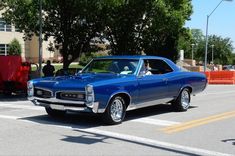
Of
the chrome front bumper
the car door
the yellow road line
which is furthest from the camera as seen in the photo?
the car door

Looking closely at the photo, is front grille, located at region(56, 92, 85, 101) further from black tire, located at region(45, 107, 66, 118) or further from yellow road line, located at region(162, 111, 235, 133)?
yellow road line, located at region(162, 111, 235, 133)

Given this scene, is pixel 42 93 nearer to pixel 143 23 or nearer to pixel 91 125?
pixel 91 125

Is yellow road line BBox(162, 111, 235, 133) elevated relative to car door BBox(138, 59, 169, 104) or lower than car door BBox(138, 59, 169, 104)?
lower

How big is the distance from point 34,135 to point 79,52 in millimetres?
17224

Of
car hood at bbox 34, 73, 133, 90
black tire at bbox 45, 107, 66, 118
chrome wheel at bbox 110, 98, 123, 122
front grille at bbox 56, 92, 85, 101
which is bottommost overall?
black tire at bbox 45, 107, 66, 118

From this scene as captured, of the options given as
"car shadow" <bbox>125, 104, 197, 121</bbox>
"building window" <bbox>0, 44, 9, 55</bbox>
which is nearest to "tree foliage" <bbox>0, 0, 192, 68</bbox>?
"car shadow" <bbox>125, 104, 197, 121</bbox>

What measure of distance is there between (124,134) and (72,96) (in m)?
1.56

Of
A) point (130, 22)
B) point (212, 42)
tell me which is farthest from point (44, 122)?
point (212, 42)

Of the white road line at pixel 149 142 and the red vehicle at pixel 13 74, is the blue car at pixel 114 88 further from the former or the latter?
the red vehicle at pixel 13 74

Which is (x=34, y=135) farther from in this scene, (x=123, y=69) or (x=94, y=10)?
(x=94, y=10)

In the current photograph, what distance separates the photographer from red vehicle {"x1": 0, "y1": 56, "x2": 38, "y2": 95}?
62.1 ft

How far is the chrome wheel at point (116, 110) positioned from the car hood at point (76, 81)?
1.68 ft

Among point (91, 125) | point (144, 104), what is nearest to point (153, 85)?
point (144, 104)

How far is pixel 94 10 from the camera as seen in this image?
2283cm
